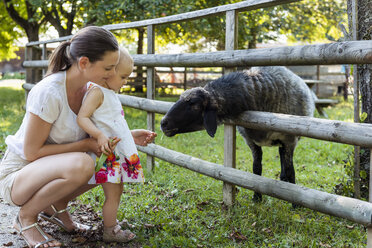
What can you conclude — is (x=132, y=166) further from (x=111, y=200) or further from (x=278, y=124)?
(x=278, y=124)

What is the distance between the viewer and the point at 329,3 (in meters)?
14.4

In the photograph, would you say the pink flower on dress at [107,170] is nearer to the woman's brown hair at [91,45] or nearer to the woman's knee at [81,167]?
the woman's knee at [81,167]

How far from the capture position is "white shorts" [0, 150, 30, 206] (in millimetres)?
2811

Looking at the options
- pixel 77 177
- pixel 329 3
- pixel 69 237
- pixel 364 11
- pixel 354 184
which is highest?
pixel 329 3

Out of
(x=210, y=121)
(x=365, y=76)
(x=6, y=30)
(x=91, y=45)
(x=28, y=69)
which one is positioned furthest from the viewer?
(x=6, y=30)

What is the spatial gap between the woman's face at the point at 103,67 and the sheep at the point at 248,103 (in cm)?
103

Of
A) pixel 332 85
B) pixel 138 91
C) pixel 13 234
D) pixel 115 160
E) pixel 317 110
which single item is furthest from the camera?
pixel 332 85

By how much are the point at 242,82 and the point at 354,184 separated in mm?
1460

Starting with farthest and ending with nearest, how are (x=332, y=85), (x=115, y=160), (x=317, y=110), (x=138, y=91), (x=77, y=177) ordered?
(x=332, y=85)
(x=138, y=91)
(x=317, y=110)
(x=115, y=160)
(x=77, y=177)

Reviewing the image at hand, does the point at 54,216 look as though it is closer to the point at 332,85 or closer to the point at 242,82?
the point at 242,82

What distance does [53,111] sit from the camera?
8.98 ft

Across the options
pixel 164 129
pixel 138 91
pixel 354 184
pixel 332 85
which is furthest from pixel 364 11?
pixel 332 85

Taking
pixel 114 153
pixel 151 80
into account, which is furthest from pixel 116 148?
pixel 151 80

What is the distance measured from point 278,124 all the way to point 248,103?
557 millimetres
